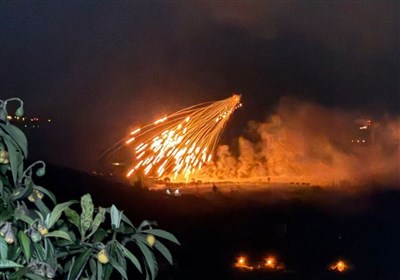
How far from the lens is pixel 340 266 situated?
2641 millimetres

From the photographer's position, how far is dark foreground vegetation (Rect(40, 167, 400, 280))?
255cm

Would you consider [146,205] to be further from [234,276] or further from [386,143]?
[386,143]

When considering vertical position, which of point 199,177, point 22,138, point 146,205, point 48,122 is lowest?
point 22,138

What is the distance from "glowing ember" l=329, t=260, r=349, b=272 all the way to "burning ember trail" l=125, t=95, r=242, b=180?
81 centimetres

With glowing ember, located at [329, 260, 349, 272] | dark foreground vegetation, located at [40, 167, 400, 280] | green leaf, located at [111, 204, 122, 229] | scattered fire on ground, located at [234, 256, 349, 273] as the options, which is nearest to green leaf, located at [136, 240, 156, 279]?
green leaf, located at [111, 204, 122, 229]

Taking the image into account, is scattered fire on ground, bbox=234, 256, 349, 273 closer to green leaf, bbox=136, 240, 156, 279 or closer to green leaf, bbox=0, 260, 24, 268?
green leaf, bbox=136, 240, 156, 279

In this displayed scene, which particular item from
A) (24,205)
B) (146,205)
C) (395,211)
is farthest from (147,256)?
(395,211)

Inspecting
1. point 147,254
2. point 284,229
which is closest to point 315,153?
point 284,229

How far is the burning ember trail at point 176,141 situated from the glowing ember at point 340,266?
81 centimetres

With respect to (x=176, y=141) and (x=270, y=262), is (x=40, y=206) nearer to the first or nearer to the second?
(x=176, y=141)

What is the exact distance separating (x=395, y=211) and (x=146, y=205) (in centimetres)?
139

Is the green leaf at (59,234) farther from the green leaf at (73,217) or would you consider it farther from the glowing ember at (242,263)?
the glowing ember at (242,263)

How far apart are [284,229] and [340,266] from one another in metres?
0.34

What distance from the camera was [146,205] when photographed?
241 centimetres
